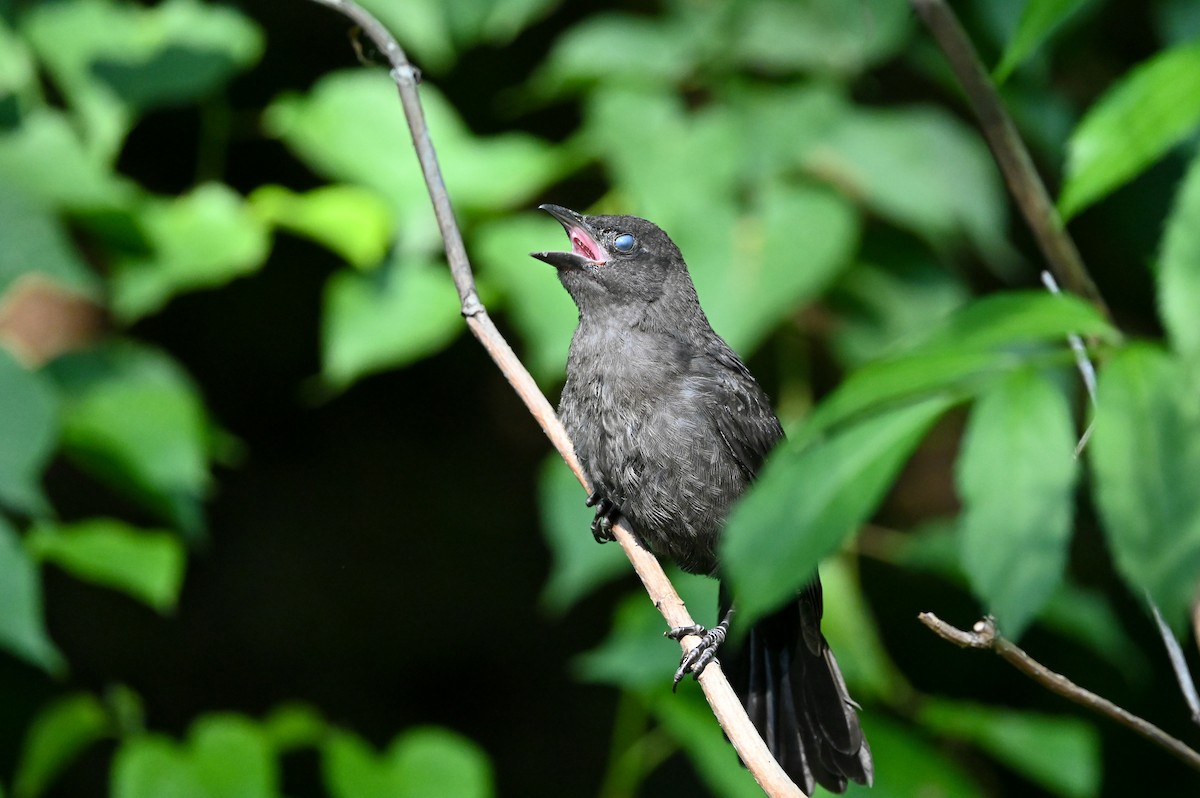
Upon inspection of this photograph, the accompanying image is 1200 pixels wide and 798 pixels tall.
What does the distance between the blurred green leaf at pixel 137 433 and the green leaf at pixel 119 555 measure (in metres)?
0.10

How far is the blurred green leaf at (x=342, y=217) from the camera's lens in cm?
388

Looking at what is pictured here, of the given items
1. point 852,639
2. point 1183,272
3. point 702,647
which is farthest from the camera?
point 852,639

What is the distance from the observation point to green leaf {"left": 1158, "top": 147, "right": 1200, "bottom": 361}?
1327 mm

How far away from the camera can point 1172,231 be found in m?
1.39

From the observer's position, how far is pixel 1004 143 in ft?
5.59

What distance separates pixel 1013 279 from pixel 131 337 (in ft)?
11.6

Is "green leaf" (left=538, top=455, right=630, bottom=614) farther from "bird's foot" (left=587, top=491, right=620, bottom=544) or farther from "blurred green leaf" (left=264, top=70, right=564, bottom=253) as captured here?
"blurred green leaf" (left=264, top=70, right=564, bottom=253)

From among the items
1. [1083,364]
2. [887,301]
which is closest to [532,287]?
[887,301]

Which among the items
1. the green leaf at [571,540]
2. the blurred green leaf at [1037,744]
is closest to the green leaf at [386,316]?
the green leaf at [571,540]

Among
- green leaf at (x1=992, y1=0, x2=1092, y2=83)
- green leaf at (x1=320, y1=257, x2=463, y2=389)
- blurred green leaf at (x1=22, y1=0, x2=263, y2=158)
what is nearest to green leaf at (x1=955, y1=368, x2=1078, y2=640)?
green leaf at (x1=992, y1=0, x2=1092, y2=83)

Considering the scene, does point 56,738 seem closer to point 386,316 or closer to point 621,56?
point 386,316

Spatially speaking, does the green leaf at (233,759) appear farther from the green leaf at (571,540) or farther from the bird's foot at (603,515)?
the bird's foot at (603,515)

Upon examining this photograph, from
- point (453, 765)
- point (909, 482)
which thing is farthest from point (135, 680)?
point (909, 482)

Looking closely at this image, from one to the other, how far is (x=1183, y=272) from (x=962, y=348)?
0.25m
